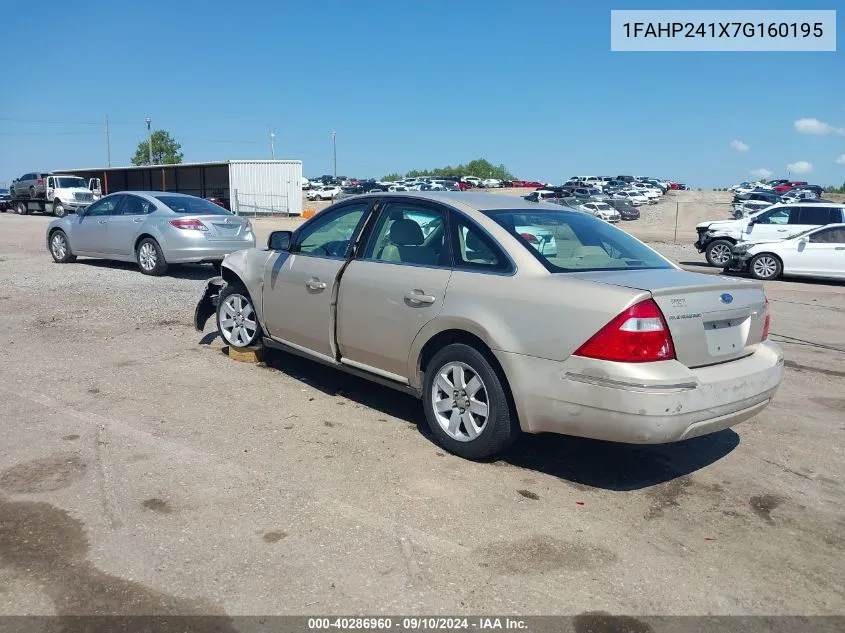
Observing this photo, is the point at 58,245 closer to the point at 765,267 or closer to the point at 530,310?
the point at 530,310

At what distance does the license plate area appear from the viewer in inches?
166

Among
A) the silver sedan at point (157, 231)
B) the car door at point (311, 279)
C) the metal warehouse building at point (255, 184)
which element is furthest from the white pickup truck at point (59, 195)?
the car door at point (311, 279)

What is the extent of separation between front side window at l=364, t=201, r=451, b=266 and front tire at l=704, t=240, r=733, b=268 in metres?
14.8

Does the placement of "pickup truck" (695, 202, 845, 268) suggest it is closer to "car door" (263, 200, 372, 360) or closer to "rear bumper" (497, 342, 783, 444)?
"car door" (263, 200, 372, 360)

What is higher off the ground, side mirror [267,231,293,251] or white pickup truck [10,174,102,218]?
white pickup truck [10,174,102,218]

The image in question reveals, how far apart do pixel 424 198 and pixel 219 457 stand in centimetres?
225

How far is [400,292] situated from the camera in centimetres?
509

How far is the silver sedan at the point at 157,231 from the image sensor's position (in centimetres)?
1224

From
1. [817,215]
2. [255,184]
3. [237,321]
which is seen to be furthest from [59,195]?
[237,321]

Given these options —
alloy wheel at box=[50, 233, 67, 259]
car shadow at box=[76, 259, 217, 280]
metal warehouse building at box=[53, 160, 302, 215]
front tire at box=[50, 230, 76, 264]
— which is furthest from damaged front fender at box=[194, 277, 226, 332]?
metal warehouse building at box=[53, 160, 302, 215]

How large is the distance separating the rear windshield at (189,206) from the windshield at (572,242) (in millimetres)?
8639

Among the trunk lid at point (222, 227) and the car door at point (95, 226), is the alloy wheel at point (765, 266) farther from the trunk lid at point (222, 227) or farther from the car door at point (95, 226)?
the car door at point (95, 226)

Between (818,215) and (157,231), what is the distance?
1524 cm

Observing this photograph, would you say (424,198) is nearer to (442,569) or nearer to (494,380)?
(494,380)
